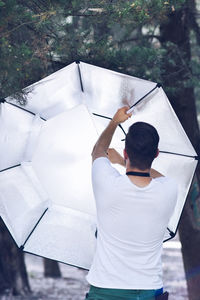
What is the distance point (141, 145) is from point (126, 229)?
564 mm

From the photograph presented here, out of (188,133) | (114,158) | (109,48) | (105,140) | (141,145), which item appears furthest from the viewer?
(188,133)

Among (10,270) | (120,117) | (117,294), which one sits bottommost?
(10,270)

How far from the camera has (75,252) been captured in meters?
4.55

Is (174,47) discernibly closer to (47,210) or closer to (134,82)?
(134,82)

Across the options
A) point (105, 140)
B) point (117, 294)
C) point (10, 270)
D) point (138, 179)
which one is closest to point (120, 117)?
point (105, 140)

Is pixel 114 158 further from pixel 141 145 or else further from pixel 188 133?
pixel 188 133

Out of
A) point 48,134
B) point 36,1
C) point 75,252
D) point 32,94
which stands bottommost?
point 75,252

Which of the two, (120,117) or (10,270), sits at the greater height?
(120,117)

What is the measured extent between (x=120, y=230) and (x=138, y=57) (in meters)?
3.76

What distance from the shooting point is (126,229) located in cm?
325

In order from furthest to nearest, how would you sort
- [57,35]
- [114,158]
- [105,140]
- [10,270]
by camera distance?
[10,270] < [57,35] < [114,158] < [105,140]

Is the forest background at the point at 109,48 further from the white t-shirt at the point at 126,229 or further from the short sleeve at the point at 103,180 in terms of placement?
the white t-shirt at the point at 126,229

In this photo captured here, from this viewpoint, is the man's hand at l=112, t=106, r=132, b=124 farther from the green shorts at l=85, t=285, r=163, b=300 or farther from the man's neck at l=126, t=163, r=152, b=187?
the green shorts at l=85, t=285, r=163, b=300

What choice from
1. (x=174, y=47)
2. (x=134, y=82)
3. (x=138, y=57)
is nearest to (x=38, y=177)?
(x=134, y=82)
